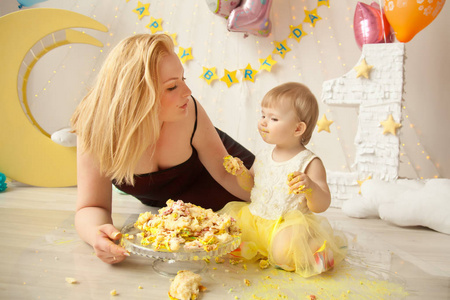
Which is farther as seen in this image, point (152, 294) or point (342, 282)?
point (342, 282)

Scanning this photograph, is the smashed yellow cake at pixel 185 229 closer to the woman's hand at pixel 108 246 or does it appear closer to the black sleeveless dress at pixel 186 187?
the woman's hand at pixel 108 246

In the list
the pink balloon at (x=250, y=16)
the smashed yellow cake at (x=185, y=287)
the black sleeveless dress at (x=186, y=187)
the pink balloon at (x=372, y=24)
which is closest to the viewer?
the smashed yellow cake at (x=185, y=287)

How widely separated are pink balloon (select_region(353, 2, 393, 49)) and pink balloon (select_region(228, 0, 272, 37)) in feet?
1.77

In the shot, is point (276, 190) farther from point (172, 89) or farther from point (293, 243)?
point (172, 89)

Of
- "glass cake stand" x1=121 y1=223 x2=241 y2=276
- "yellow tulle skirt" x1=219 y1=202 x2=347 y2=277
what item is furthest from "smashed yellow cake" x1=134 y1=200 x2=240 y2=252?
"yellow tulle skirt" x1=219 y1=202 x2=347 y2=277

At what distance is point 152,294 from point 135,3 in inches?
92.8

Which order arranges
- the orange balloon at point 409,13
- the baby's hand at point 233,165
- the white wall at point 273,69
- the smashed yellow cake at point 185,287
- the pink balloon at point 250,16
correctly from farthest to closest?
the white wall at point 273,69 < the pink balloon at point 250,16 < the orange balloon at point 409,13 < the baby's hand at point 233,165 < the smashed yellow cake at point 185,287

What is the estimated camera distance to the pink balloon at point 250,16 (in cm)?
250

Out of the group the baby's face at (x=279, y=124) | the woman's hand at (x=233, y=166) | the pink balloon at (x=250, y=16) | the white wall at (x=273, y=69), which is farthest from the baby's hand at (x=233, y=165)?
the white wall at (x=273, y=69)

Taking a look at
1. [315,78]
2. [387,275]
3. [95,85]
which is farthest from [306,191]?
[315,78]

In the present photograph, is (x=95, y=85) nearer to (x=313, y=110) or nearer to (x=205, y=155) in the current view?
(x=205, y=155)

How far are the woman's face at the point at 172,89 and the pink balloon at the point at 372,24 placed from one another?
134 centimetres

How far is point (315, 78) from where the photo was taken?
2.83 meters

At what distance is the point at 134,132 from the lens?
1.46 m
